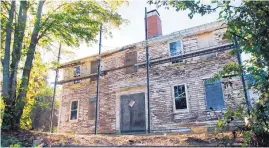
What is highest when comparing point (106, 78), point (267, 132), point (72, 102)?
point (106, 78)

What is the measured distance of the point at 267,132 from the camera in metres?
5.00

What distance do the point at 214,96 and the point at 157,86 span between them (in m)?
3.69

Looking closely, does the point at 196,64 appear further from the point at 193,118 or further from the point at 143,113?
the point at 143,113

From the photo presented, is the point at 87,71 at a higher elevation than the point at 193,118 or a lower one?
higher

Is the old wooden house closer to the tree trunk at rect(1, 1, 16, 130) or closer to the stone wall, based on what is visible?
the stone wall

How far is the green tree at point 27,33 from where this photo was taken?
26.9ft

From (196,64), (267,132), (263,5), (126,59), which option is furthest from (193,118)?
(263,5)

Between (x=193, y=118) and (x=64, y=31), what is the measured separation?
8504mm

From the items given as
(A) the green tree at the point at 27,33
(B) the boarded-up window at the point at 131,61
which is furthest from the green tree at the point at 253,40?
(B) the boarded-up window at the point at 131,61

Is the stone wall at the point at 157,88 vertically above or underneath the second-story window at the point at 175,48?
underneath

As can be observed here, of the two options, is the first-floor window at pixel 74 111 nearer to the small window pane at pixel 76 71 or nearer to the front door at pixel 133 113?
the small window pane at pixel 76 71

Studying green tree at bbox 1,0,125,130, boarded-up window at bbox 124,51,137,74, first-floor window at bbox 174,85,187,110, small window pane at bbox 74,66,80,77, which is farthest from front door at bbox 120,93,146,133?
green tree at bbox 1,0,125,130

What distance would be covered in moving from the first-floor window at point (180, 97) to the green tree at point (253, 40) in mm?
8016

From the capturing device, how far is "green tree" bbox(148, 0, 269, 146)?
4.54 meters
